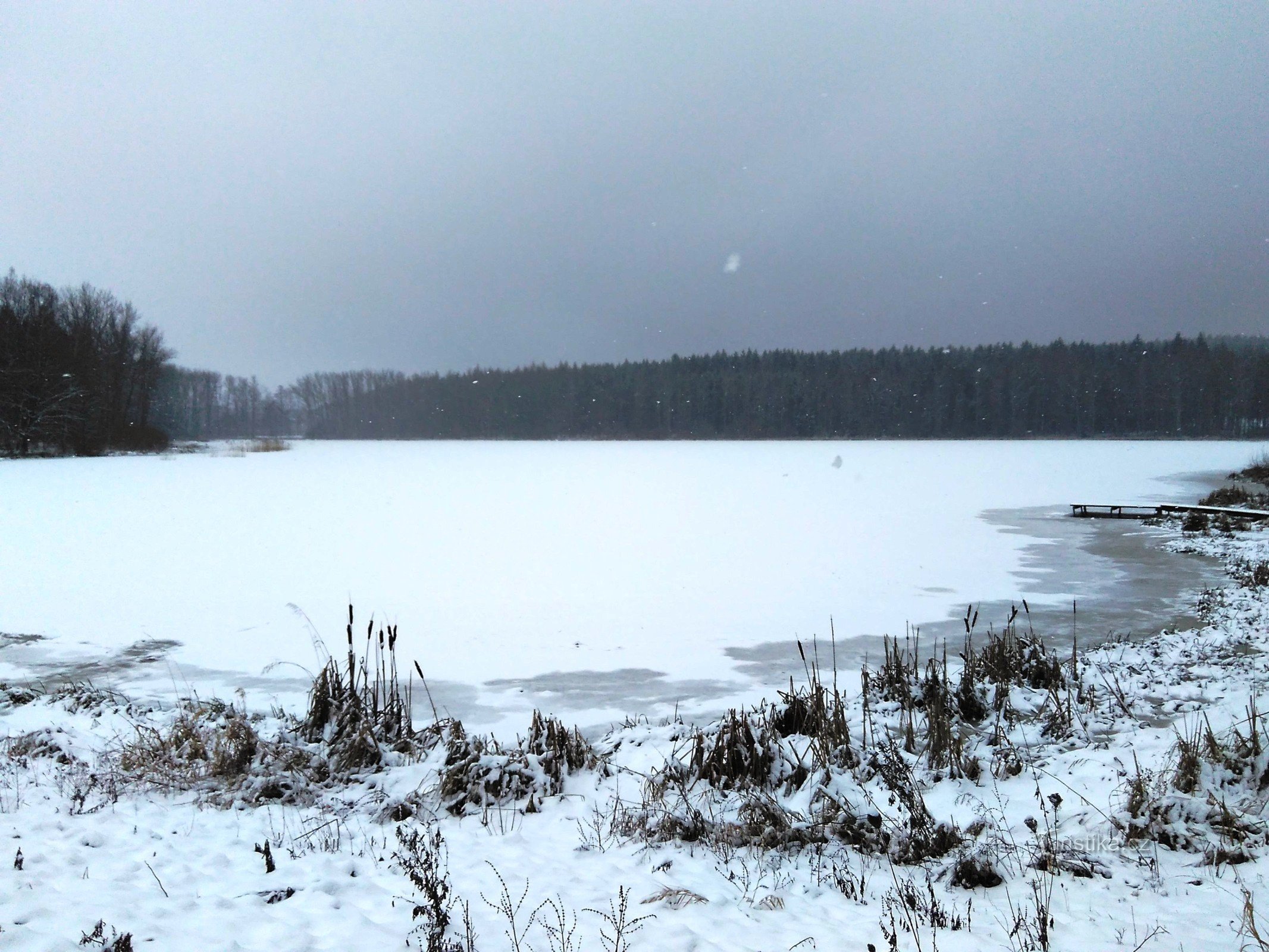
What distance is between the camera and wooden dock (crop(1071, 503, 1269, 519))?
1639 cm

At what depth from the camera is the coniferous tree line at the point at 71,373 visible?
165 feet

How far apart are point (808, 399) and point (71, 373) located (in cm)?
8295

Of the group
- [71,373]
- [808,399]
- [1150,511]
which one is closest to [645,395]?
[808,399]

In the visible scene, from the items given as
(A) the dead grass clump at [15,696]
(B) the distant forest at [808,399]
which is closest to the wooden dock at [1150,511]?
(A) the dead grass clump at [15,696]

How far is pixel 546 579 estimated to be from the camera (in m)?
12.5

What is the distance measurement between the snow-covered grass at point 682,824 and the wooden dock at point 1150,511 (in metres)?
12.3

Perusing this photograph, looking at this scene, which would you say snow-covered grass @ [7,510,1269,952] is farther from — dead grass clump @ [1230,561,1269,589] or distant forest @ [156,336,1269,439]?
distant forest @ [156,336,1269,439]

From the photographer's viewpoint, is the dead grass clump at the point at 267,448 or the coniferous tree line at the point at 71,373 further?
the dead grass clump at the point at 267,448

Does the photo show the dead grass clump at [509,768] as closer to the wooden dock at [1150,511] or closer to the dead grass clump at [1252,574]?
the dead grass clump at [1252,574]

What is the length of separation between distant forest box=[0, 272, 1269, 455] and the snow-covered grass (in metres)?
57.8

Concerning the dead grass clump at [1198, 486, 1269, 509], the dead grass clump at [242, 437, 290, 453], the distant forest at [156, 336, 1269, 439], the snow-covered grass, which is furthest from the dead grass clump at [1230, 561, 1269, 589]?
the distant forest at [156, 336, 1269, 439]

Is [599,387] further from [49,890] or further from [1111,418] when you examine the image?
[49,890]

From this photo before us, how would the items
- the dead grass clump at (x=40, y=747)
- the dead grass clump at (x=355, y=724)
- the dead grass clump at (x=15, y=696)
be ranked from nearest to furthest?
the dead grass clump at (x=40, y=747), the dead grass clump at (x=355, y=724), the dead grass clump at (x=15, y=696)

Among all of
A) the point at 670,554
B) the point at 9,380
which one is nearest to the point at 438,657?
the point at 670,554
